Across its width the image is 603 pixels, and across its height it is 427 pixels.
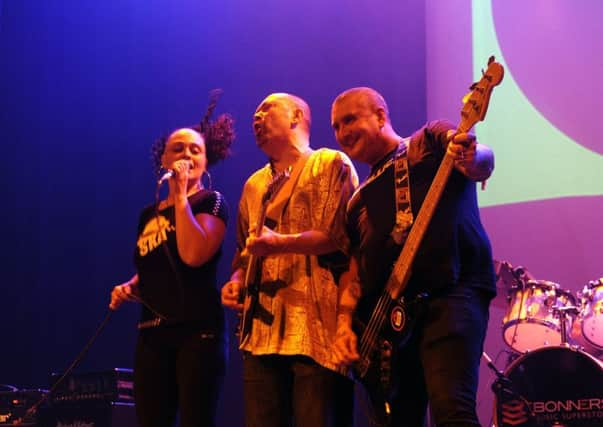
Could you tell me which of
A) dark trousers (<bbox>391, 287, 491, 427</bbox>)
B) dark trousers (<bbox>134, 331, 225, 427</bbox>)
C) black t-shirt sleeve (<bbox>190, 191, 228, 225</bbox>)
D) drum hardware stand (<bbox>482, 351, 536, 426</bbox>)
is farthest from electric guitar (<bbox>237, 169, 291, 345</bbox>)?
drum hardware stand (<bbox>482, 351, 536, 426</bbox>)

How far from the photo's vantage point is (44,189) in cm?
506

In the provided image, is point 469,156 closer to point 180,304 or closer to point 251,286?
point 251,286

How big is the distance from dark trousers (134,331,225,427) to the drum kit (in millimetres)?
1527

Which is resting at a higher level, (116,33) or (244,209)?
(116,33)

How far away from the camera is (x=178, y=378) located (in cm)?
306

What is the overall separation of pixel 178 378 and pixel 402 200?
46.3 inches

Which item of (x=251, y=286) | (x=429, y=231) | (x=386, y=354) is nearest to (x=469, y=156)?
(x=429, y=231)

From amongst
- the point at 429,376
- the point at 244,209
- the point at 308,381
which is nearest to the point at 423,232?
the point at 429,376

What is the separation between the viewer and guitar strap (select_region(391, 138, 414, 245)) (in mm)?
2461

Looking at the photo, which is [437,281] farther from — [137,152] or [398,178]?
[137,152]

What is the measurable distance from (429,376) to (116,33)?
381cm

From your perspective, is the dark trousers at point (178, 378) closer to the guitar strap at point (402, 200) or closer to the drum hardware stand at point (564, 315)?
the guitar strap at point (402, 200)

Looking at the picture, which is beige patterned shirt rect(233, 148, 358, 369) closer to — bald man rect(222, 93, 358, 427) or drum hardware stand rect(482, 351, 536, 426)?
bald man rect(222, 93, 358, 427)

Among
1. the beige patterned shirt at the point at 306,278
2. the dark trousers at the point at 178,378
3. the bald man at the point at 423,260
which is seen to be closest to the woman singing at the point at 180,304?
the dark trousers at the point at 178,378
